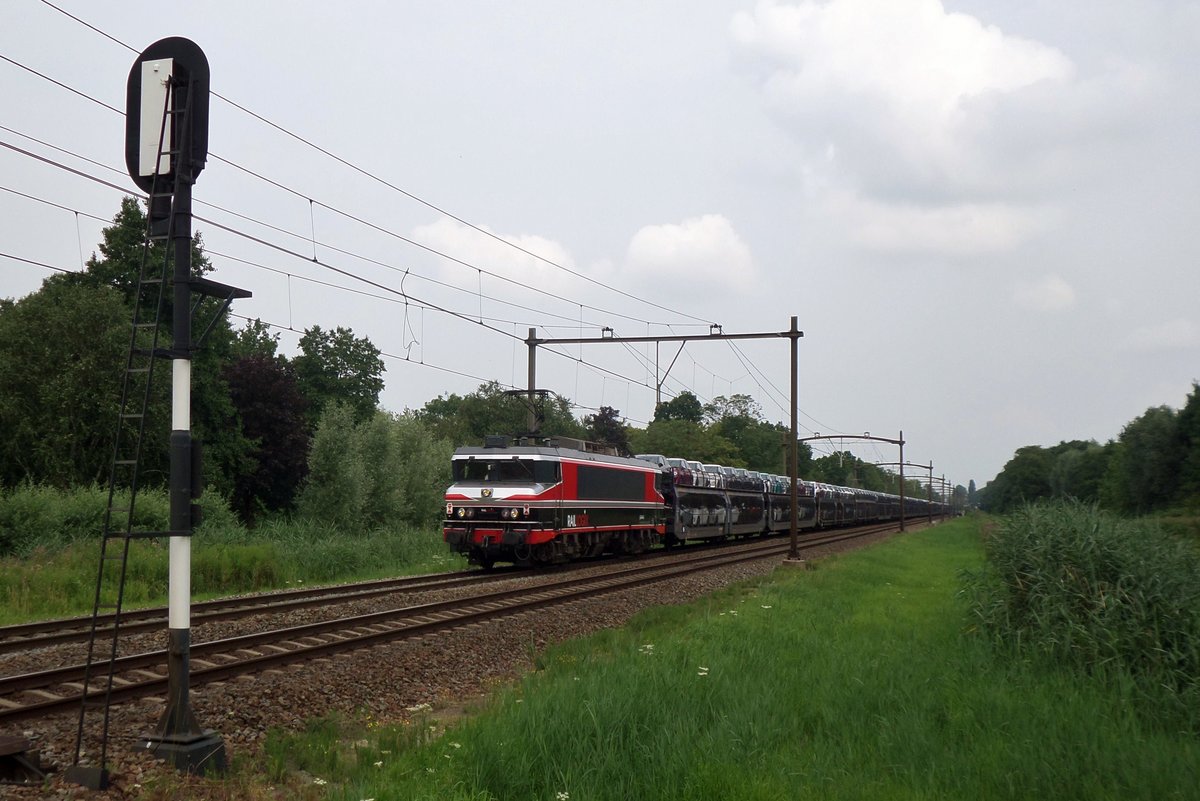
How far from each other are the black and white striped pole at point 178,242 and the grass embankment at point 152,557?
10289mm

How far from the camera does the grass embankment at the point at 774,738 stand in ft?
20.4

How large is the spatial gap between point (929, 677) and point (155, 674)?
777 cm

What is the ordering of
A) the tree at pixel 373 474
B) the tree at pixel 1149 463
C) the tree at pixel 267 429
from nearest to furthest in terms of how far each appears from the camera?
the tree at pixel 373 474 → the tree at pixel 1149 463 → the tree at pixel 267 429

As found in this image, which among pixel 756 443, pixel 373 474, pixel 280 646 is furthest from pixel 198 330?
pixel 756 443

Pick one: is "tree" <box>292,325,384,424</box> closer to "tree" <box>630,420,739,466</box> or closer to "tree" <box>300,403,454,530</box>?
"tree" <box>630,420,739,466</box>

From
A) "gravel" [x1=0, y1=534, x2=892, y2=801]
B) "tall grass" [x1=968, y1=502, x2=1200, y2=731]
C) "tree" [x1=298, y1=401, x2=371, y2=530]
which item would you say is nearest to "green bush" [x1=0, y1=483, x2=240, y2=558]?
"gravel" [x1=0, y1=534, x2=892, y2=801]

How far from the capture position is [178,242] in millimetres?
7121

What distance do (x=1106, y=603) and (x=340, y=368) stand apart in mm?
62654

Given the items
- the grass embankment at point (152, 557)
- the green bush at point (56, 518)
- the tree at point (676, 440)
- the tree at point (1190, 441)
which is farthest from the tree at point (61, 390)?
the tree at point (1190, 441)

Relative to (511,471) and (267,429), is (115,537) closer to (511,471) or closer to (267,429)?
(511,471)

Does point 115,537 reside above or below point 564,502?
above

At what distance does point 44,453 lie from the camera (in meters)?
32.9

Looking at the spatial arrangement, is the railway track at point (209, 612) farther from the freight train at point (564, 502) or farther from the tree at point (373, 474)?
the tree at point (373, 474)

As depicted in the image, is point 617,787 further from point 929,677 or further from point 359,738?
point 929,677
